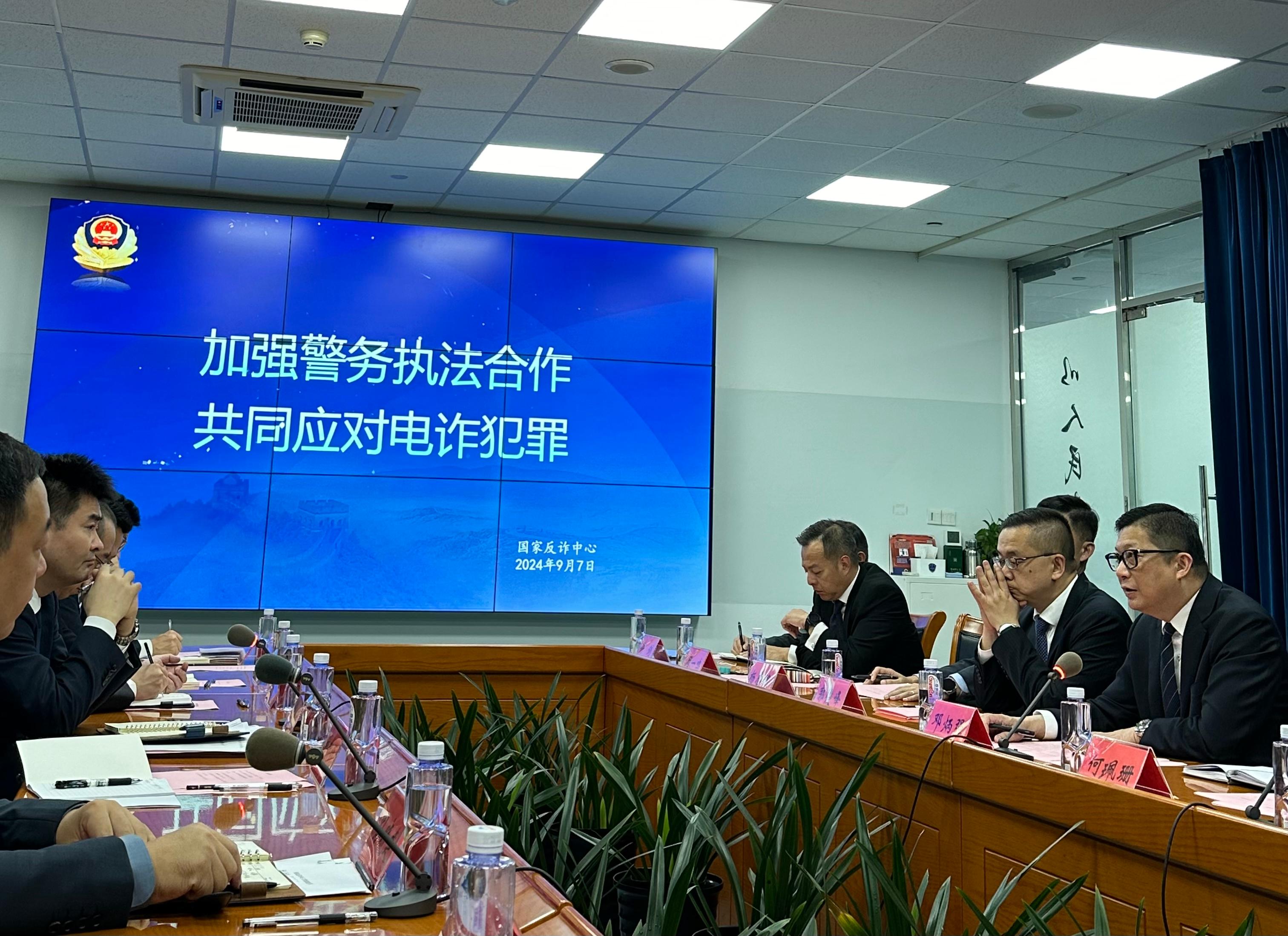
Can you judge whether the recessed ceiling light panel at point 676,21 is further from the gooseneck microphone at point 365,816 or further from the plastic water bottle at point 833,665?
the gooseneck microphone at point 365,816

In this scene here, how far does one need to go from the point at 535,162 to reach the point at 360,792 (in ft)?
14.9

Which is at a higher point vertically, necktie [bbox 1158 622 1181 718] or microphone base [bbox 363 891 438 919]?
necktie [bbox 1158 622 1181 718]

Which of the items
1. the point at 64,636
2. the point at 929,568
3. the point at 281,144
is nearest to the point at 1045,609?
the point at 64,636

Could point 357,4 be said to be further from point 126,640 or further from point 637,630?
point 637,630

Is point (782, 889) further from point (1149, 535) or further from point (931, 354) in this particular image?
point (931, 354)

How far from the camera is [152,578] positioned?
20.3 ft

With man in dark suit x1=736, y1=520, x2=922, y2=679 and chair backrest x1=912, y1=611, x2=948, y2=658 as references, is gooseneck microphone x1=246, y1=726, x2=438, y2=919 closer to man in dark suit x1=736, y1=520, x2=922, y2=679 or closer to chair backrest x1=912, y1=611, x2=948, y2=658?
man in dark suit x1=736, y1=520, x2=922, y2=679

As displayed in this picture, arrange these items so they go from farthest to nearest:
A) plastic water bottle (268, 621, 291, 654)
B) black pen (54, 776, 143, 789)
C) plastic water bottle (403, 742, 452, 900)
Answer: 1. plastic water bottle (268, 621, 291, 654)
2. black pen (54, 776, 143, 789)
3. plastic water bottle (403, 742, 452, 900)

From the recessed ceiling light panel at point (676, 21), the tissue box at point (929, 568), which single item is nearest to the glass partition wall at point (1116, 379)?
the tissue box at point (929, 568)

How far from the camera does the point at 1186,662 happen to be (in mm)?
2965

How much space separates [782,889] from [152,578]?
16.7 feet

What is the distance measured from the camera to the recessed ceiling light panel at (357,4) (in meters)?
4.27

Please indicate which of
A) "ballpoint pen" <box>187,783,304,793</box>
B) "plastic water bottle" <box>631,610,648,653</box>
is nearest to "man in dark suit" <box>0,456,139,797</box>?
"ballpoint pen" <box>187,783,304,793</box>

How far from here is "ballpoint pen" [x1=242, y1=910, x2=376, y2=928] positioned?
1.36m
